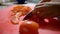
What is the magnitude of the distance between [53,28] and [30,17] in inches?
5.5

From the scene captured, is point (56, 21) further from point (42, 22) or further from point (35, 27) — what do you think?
point (35, 27)

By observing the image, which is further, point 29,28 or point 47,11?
point 47,11

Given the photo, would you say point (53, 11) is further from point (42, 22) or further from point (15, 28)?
point (15, 28)

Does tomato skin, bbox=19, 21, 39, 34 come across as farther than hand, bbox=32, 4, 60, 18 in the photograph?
No

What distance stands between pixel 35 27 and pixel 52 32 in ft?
0.36

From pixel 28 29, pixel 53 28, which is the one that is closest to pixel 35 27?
pixel 28 29

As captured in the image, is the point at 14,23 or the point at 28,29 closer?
the point at 28,29

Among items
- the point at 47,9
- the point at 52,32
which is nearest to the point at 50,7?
the point at 47,9

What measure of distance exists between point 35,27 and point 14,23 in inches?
9.6

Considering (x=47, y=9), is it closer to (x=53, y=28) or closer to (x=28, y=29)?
(x=53, y=28)

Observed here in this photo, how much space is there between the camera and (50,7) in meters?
0.64

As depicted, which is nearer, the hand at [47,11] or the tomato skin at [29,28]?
the tomato skin at [29,28]

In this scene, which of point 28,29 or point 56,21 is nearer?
point 28,29

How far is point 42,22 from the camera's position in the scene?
2.31ft
